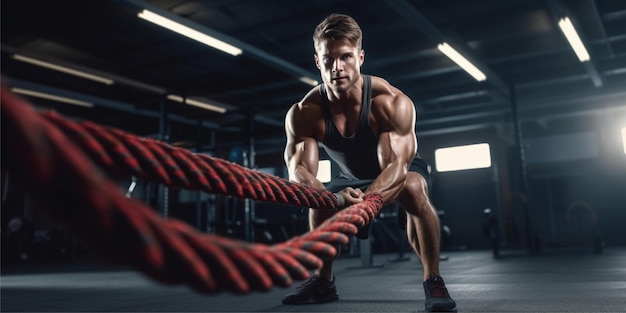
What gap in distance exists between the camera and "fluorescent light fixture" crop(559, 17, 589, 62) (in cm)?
489

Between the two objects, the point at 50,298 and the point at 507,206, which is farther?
the point at 507,206

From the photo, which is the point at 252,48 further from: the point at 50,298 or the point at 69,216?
the point at 69,216

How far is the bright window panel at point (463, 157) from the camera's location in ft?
30.7

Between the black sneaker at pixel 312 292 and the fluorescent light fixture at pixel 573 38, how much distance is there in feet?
13.3

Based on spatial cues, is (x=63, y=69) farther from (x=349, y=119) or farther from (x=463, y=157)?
(x=463, y=157)

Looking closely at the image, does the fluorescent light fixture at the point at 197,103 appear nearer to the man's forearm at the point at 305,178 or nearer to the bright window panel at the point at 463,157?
the bright window panel at the point at 463,157

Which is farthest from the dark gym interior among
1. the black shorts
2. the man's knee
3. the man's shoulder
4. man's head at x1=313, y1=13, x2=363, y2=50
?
man's head at x1=313, y1=13, x2=363, y2=50

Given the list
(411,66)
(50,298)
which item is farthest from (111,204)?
(411,66)

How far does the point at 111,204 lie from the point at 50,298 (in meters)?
2.83

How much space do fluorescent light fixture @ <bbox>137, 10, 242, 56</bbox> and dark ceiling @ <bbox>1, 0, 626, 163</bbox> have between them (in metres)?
0.09

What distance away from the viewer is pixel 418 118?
868 cm

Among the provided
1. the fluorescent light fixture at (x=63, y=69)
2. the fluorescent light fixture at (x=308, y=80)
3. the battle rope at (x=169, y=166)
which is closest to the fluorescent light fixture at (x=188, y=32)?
the fluorescent light fixture at (x=308, y=80)

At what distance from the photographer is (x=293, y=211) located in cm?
1023

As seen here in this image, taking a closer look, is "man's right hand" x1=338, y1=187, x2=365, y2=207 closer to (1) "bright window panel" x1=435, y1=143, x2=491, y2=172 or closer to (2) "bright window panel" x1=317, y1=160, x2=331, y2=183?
(1) "bright window panel" x1=435, y1=143, x2=491, y2=172
